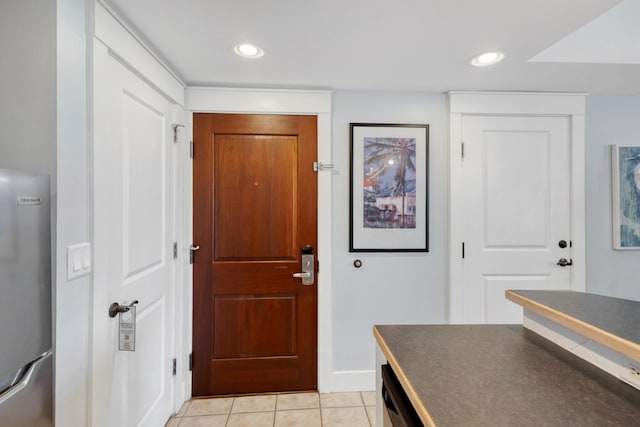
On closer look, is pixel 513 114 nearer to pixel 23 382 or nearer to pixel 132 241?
pixel 132 241

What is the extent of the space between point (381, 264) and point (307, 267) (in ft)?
1.81

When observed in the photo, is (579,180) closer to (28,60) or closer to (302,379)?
(302,379)

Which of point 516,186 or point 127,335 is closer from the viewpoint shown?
point 127,335

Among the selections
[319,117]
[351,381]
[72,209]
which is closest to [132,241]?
[72,209]

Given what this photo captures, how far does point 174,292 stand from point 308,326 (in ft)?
3.08

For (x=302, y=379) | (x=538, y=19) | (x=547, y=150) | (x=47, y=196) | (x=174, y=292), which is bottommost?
(x=302, y=379)

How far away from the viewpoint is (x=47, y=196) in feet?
3.08

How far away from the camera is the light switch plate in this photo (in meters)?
1.05

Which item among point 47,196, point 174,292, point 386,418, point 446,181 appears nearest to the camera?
point 47,196

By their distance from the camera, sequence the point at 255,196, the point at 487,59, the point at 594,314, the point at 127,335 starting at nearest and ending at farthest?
the point at 594,314, the point at 127,335, the point at 487,59, the point at 255,196

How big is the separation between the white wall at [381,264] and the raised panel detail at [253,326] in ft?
1.13

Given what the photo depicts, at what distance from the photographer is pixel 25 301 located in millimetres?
855

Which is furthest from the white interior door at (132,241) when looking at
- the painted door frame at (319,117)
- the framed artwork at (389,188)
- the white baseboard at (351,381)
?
the framed artwork at (389,188)

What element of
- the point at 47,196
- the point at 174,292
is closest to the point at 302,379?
the point at 174,292
